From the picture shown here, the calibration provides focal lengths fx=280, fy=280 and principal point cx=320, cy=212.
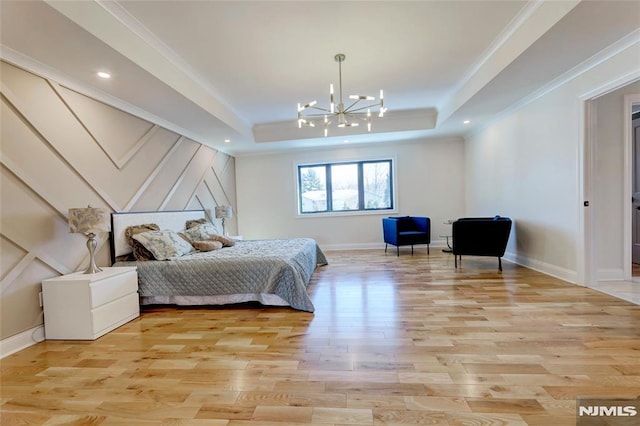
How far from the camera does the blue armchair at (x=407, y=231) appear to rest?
541 cm

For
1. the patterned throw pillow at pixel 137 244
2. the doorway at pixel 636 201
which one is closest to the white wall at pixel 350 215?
the doorway at pixel 636 201

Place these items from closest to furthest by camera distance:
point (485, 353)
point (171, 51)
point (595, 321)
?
1. point (485, 353)
2. point (595, 321)
3. point (171, 51)

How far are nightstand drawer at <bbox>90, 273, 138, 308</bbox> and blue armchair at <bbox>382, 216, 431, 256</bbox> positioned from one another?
426cm

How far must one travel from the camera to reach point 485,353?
6.22 ft

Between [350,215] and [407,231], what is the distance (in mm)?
1372

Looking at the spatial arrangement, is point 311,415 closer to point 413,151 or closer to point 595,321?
point 595,321

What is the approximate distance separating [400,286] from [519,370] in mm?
1807

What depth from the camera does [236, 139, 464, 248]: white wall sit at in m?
6.25

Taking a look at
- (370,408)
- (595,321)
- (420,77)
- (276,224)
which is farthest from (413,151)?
(370,408)

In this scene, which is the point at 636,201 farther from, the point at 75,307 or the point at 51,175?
the point at 51,175

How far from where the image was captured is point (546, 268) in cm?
377

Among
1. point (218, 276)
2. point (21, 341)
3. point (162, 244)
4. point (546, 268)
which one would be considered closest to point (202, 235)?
point (162, 244)

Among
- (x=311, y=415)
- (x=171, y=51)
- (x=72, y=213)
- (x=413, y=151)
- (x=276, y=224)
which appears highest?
(x=171, y=51)

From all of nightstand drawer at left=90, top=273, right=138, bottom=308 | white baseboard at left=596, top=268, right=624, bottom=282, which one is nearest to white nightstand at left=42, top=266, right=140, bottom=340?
nightstand drawer at left=90, top=273, right=138, bottom=308
